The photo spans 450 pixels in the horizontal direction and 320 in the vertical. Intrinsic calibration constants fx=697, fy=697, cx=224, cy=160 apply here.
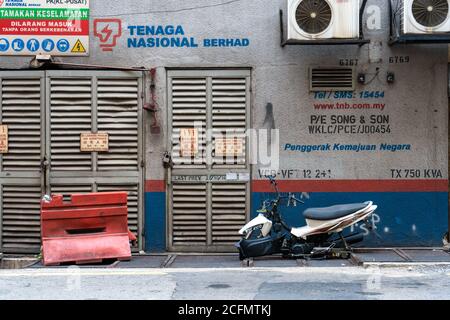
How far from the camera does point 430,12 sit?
1077 cm

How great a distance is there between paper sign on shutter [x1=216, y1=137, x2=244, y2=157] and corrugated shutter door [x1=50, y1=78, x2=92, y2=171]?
219 cm

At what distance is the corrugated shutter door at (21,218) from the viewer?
38.4ft

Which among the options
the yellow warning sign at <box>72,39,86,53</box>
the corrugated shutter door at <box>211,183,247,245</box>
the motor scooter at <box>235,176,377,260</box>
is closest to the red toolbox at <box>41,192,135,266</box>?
the corrugated shutter door at <box>211,183,247,245</box>

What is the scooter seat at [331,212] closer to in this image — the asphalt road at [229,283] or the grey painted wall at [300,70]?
the asphalt road at [229,283]

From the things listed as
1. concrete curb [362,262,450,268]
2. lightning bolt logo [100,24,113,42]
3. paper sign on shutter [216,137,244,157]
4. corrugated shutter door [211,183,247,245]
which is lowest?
concrete curb [362,262,450,268]

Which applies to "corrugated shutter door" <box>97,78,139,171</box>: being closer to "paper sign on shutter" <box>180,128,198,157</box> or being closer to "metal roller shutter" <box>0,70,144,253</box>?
"metal roller shutter" <box>0,70,144,253</box>

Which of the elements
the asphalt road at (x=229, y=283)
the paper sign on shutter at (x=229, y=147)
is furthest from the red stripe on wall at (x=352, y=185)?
the asphalt road at (x=229, y=283)

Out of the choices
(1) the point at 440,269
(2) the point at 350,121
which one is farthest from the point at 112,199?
(1) the point at 440,269

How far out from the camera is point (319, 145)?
Result: 11.6 m

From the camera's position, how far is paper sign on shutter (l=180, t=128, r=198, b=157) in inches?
459

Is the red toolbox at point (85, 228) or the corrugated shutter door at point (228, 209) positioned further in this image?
the corrugated shutter door at point (228, 209)

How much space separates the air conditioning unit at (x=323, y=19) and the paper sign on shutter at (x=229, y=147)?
195 cm

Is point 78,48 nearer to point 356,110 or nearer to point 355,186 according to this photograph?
point 356,110

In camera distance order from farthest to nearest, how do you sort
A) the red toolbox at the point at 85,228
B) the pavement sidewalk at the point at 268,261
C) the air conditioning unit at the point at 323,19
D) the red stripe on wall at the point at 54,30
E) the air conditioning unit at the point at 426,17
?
1. the red stripe on wall at the point at 54,30
2. the air conditioning unit at the point at 323,19
3. the air conditioning unit at the point at 426,17
4. the red toolbox at the point at 85,228
5. the pavement sidewalk at the point at 268,261
